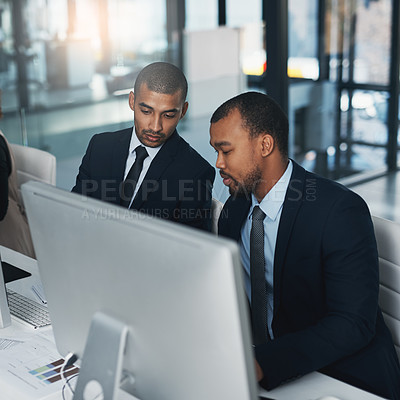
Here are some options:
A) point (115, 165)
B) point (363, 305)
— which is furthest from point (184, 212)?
point (363, 305)

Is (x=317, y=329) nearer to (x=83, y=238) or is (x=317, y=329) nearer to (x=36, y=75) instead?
(x=83, y=238)

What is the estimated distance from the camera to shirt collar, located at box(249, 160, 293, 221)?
1.84m

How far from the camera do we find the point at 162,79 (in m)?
2.32

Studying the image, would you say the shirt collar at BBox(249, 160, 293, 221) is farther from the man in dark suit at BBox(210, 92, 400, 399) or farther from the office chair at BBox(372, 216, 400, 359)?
the office chair at BBox(372, 216, 400, 359)

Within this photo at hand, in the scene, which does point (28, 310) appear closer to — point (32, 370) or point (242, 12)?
point (32, 370)

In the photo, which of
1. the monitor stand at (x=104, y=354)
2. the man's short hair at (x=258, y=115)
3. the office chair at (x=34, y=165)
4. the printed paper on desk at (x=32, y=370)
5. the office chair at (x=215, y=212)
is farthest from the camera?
the office chair at (x=34, y=165)

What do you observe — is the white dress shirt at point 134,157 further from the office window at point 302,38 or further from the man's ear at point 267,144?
the office window at point 302,38

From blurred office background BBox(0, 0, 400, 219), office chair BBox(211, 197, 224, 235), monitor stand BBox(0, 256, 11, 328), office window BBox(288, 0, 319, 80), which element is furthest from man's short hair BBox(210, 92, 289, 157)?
office window BBox(288, 0, 319, 80)

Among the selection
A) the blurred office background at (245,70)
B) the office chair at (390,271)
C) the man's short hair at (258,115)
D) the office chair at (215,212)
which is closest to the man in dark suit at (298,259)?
the man's short hair at (258,115)

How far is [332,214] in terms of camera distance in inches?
65.9

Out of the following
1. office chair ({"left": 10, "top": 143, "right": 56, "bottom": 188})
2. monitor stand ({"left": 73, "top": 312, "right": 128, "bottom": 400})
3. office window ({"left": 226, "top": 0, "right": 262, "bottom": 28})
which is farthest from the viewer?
office window ({"left": 226, "top": 0, "right": 262, "bottom": 28})

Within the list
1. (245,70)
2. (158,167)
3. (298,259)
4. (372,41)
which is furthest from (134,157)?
(372,41)

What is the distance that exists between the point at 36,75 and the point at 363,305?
230 inches

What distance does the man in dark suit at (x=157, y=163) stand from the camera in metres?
2.33
